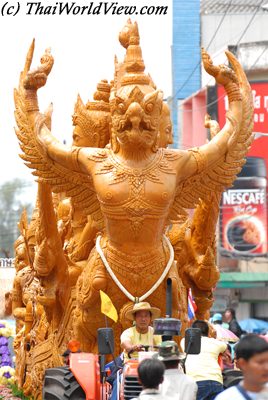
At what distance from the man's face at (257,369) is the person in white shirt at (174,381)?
3.27ft

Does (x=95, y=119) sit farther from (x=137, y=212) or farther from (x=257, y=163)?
(x=257, y=163)

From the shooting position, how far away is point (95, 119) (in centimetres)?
1421

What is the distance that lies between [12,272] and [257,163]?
14.0 meters

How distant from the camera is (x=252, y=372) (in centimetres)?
721

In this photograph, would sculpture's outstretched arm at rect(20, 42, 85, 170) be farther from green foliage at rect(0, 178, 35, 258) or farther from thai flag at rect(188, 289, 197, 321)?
green foliage at rect(0, 178, 35, 258)

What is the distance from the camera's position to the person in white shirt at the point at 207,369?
1062 cm

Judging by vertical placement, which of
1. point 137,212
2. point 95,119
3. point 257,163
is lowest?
point 137,212

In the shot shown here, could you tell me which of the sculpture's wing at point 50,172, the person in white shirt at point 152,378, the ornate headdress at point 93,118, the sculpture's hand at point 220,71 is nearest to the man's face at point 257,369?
the person in white shirt at point 152,378

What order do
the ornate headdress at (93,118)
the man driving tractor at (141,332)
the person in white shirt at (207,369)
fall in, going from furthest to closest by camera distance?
the ornate headdress at (93,118), the person in white shirt at (207,369), the man driving tractor at (141,332)

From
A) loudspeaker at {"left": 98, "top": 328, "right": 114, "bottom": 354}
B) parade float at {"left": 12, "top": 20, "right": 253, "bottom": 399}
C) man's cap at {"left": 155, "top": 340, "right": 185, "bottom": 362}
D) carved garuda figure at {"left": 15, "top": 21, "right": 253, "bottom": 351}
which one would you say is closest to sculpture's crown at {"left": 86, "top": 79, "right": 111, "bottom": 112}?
parade float at {"left": 12, "top": 20, "right": 253, "bottom": 399}

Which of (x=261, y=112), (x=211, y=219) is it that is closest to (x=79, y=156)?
(x=211, y=219)

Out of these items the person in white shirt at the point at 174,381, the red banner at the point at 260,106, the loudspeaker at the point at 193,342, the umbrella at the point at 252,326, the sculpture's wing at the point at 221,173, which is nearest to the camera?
the person in white shirt at the point at 174,381

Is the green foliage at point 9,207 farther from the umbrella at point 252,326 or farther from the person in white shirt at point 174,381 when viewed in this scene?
the person in white shirt at point 174,381

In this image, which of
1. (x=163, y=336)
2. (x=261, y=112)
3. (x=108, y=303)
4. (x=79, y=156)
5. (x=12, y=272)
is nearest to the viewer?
(x=163, y=336)
